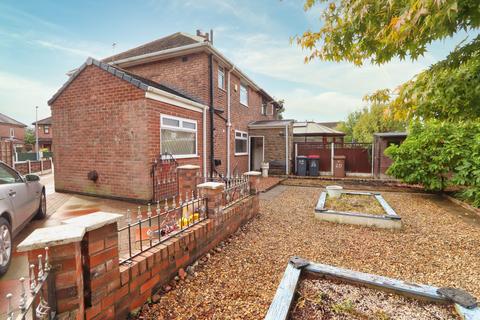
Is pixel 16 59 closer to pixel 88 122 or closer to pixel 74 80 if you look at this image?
pixel 74 80

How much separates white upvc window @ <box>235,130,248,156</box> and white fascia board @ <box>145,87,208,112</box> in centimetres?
417

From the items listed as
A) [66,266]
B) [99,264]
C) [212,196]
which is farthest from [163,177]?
[66,266]

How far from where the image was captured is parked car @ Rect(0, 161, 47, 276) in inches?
104

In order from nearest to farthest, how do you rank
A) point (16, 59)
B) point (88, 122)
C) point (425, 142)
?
1. point (88, 122)
2. point (425, 142)
3. point (16, 59)

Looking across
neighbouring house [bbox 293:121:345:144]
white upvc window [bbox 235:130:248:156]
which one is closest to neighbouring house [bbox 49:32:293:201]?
white upvc window [bbox 235:130:248:156]

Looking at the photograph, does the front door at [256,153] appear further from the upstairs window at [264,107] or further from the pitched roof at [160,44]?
the pitched roof at [160,44]

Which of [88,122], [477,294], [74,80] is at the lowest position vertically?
[477,294]

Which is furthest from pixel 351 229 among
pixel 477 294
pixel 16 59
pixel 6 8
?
pixel 16 59

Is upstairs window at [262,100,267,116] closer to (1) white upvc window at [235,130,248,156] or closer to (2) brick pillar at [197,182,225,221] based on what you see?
(1) white upvc window at [235,130,248,156]

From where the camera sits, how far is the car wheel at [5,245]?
250 cm

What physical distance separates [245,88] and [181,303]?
12.3 metres

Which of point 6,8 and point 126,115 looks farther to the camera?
point 126,115

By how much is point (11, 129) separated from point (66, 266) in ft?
153

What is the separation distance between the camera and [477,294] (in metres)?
2.53
